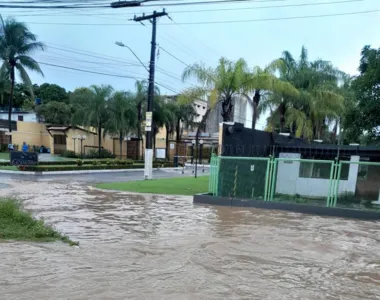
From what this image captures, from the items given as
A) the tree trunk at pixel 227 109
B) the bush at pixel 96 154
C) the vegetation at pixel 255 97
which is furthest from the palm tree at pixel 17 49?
the tree trunk at pixel 227 109

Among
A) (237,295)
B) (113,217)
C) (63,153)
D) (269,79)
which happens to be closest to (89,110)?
(63,153)

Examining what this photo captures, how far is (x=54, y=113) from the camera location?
48969 mm

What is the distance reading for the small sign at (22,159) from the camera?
2258 cm

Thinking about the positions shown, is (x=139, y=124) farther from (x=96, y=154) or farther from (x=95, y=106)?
(x=96, y=154)

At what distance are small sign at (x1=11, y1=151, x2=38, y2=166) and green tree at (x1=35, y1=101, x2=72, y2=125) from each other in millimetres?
27063

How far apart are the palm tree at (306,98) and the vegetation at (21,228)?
59.1ft

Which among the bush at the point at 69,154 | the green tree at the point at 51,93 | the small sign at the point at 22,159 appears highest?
the green tree at the point at 51,93

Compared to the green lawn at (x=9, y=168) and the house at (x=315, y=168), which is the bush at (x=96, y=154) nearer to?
the green lawn at (x=9, y=168)

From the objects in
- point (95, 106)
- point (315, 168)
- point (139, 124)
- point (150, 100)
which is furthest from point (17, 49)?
point (315, 168)

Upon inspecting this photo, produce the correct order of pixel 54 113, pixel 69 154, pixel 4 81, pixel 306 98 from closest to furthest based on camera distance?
pixel 306 98
pixel 4 81
pixel 69 154
pixel 54 113

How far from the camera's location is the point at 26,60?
32.2m

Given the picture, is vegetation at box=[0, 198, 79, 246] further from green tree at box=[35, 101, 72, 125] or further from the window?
green tree at box=[35, 101, 72, 125]

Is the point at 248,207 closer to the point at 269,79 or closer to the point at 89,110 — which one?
the point at 269,79

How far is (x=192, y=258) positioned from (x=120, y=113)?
30566 millimetres
